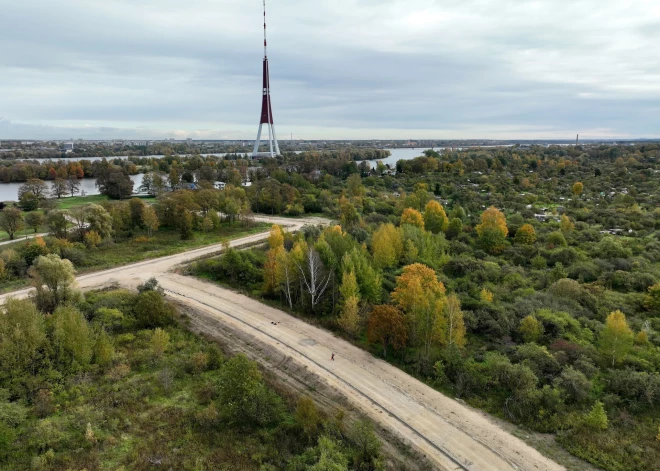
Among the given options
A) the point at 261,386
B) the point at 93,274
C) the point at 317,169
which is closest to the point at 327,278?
the point at 261,386

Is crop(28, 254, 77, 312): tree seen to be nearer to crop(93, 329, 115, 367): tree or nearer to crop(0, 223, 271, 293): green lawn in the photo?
crop(93, 329, 115, 367): tree

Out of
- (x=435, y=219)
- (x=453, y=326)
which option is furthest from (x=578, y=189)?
(x=453, y=326)

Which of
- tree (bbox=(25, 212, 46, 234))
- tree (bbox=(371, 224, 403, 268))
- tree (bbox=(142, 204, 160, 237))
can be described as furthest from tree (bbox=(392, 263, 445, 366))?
tree (bbox=(25, 212, 46, 234))

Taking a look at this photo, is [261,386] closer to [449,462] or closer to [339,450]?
[339,450]

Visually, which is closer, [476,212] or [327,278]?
[327,278]

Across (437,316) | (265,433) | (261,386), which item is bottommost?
(265,433)

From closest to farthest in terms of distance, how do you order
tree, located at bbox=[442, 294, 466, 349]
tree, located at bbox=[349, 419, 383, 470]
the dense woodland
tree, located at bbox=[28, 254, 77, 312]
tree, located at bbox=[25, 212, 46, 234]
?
tree, located at bbox=[349, 419, 383, 470] → the dense woodland → tree, located at bbox=[442, 294, 466, 349] → tree, located at bbox=[28, 254, 77, 312] → tree, located at bbox=[25, 212, 46, 234]

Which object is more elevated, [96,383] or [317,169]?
[317,169]

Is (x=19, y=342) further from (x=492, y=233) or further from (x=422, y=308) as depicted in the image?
(x=492, y=233)
